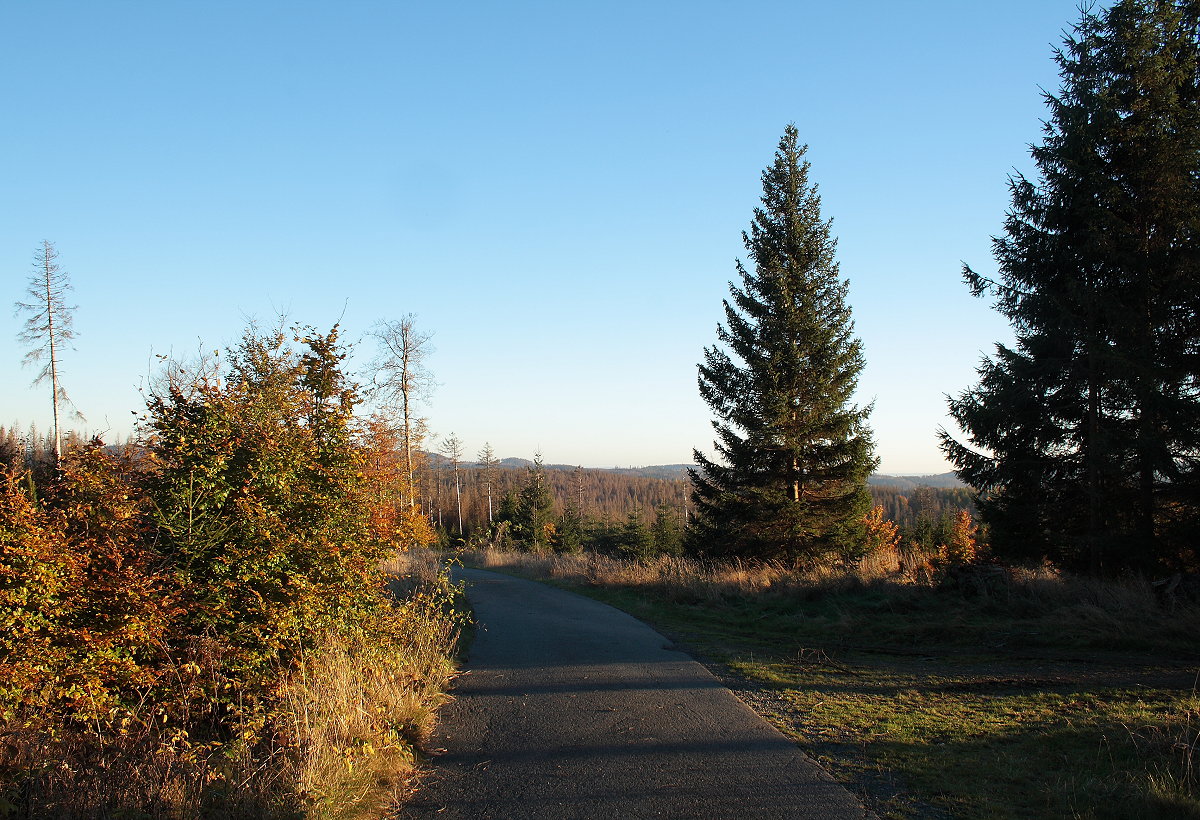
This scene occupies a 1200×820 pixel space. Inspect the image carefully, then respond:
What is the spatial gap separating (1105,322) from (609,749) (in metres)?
13.7

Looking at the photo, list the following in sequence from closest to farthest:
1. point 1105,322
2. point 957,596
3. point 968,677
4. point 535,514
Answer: point 968,677, point 957,596, point 1105,322, point 535,514

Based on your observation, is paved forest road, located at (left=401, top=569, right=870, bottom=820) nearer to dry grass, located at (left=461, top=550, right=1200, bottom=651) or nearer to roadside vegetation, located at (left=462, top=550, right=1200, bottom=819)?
roadside vegetation, located at (left=462, top=550, right=1200, bottom=819)

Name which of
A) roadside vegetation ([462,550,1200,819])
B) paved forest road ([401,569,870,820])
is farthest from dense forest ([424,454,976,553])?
paved forest road ([401,569,870,820])

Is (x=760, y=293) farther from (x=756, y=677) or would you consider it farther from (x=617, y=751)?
(x=617, y=751)

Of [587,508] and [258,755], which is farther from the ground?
[258,755]

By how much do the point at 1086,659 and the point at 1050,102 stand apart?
41.3 ft

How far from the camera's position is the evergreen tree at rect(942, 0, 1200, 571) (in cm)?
1271

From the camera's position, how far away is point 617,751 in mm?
5613

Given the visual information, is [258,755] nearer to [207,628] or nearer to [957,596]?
[207,628]

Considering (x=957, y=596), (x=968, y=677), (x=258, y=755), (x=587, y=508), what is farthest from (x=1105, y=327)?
(x=587, y=508)

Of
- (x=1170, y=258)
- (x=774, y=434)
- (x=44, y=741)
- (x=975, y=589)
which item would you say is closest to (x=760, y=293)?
(x=774, y=434)

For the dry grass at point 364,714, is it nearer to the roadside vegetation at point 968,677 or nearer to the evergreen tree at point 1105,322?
the roadside vegetation at point 968,677

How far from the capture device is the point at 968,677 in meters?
7.87

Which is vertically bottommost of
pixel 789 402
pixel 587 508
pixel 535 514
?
pixel 587 508
